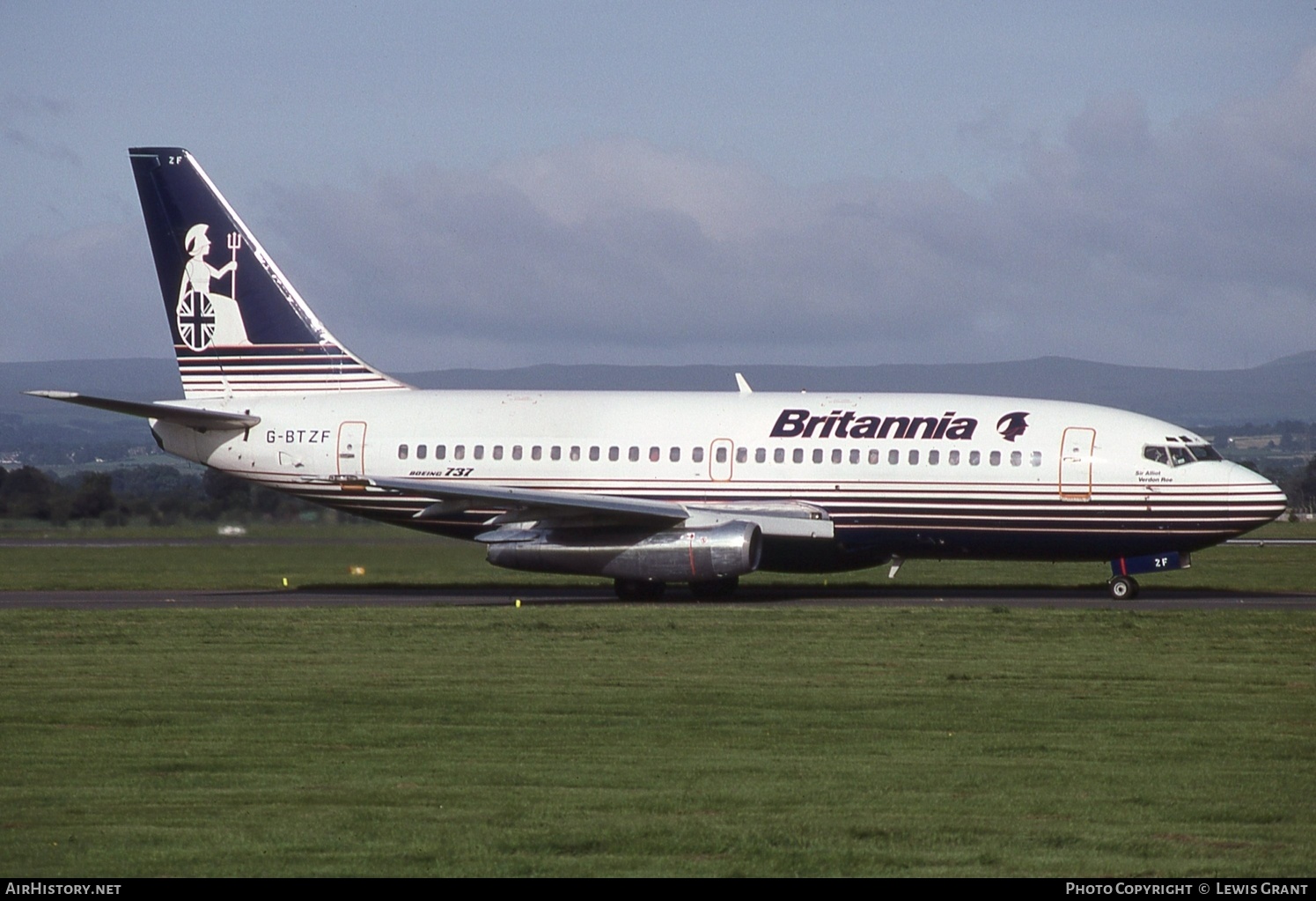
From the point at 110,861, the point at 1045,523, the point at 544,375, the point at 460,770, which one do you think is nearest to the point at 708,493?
the point at 1045,523

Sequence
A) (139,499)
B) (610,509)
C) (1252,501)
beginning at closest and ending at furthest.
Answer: (610,509)
(1252,501)
(139,499)

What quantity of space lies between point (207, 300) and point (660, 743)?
2251 cm

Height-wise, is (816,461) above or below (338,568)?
above

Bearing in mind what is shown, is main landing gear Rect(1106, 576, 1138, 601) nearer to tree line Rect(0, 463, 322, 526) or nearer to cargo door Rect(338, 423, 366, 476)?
cargo door Rect(338, 423, 366, 476)

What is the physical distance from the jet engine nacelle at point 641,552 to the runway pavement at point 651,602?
67 centimetres

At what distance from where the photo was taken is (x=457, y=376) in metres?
154

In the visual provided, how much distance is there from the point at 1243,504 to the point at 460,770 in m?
19.6

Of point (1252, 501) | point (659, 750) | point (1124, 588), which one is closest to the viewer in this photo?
point (659, 750)

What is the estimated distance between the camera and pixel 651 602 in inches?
1186

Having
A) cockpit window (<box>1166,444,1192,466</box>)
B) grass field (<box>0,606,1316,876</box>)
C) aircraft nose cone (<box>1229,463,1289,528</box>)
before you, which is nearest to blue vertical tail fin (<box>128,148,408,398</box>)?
grass field (<box>0,606,1316,876</box>)

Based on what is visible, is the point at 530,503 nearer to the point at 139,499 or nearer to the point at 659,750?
the point at 139,499

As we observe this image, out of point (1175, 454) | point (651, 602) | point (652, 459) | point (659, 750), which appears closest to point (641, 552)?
point (651, 602)

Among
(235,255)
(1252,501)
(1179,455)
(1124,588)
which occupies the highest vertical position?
(235,255)

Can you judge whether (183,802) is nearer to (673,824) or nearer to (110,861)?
(110,861)
